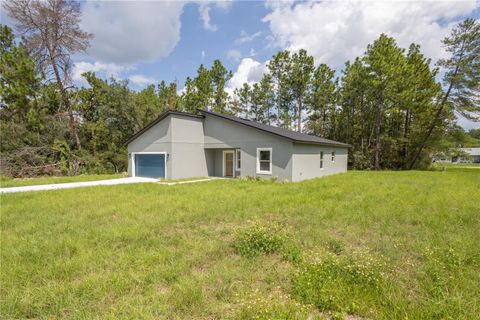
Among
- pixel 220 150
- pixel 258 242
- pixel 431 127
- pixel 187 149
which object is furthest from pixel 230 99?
pixel 258 242

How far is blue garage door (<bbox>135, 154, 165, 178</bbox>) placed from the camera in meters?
13.9

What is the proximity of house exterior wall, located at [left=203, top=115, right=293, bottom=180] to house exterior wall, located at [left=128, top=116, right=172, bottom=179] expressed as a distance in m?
2.48

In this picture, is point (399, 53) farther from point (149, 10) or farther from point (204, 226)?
point (204, 226)

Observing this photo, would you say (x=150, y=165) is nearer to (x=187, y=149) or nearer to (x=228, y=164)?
(x=187, y=149)

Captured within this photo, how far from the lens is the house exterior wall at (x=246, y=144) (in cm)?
1180

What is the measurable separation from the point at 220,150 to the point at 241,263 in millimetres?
11955

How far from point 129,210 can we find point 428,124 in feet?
88.3

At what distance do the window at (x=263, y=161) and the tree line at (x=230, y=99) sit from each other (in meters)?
13.8

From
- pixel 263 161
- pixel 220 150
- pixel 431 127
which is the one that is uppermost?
pixel 431 127

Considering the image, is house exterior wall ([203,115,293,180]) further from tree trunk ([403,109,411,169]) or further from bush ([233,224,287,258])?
tree trunk ([403,109,411,169])

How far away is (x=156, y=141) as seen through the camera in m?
13.9

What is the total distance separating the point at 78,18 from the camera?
16.7 m

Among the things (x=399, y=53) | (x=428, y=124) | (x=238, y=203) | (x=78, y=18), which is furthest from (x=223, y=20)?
(x=428, y=124)

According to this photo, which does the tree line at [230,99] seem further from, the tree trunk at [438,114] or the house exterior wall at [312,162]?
the house exterior wall at [312,162]
